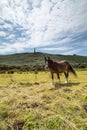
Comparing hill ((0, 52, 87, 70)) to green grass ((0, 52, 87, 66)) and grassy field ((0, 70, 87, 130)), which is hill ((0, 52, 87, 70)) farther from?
grassy field ((0, 70, 87, 130))

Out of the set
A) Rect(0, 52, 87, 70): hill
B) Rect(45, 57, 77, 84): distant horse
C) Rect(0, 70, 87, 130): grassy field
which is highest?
Rect(45, 57, 77, 84): distant horse

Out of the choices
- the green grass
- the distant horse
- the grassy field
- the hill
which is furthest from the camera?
the green grass

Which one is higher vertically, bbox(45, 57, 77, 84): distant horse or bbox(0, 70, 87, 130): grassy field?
bbox(45, 57, 77, 84): distant horse

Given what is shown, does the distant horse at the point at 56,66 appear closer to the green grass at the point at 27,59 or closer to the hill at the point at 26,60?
the hill at the point at 26,60

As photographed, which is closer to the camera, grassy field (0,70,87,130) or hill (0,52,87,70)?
grassy field (0,70,87,130)

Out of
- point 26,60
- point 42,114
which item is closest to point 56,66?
point 42,114

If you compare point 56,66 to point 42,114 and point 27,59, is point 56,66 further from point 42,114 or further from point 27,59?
point 27,59

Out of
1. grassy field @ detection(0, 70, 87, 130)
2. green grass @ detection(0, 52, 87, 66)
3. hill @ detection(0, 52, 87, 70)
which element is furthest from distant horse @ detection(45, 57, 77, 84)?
green grass @ detection(0, 52, 87, 66)

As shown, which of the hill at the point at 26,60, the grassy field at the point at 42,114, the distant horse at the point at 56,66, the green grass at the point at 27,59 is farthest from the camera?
the green grass at the point at 27,59

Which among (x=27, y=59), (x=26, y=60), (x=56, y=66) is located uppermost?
(x=56, y=66)

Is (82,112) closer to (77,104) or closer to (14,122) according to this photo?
(77,104)

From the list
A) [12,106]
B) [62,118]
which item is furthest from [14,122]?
[62,118]

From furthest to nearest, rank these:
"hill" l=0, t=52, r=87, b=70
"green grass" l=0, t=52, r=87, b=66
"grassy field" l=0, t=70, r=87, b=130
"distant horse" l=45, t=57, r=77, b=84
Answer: "green grass" l=0, t=52, r=87, b=66
"hill" l=0, t=52, r=87, b=70
"distant horse" l=45, t=57, r=77, b=84
"grassy field" l=0, t=70, r=87, b=130

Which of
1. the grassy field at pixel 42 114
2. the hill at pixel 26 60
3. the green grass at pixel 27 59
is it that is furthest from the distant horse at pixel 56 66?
the green grass at pixel 27 59
